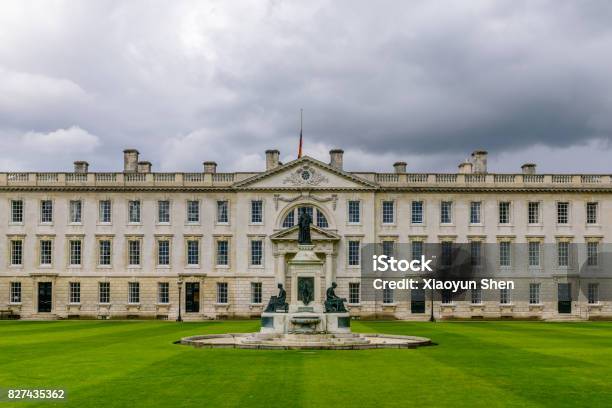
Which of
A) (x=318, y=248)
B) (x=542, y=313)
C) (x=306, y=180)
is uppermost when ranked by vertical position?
(x=306, y=180)

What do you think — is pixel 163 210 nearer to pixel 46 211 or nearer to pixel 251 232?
pixel 251 232

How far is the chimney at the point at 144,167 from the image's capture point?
67.7 m

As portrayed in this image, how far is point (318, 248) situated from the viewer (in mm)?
65188

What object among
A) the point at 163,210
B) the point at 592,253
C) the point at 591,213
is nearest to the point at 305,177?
the point at 163,210

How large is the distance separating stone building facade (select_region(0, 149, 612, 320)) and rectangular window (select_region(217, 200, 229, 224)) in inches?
3.1

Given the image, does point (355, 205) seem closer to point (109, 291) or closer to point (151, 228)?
point (151, 228)

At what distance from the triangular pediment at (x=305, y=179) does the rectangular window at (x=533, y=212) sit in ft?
40.2

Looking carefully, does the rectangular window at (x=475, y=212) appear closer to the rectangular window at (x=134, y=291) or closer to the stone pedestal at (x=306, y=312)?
the rectangular window at (x=134, y=291)

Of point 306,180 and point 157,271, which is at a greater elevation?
point 306,180

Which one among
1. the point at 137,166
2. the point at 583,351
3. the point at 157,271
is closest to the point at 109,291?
the point at 157,271

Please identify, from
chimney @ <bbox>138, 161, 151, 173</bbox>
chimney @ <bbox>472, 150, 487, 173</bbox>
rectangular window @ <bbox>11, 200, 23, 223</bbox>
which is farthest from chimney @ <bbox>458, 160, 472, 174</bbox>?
rectangular window @ <bbox>11, 200, 23, 223</bbox>

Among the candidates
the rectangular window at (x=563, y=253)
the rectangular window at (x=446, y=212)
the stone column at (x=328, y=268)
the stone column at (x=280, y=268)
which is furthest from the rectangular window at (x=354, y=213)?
the rectangular window at (x=563, y=253)

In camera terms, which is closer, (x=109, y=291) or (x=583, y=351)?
(x=583, y=351)

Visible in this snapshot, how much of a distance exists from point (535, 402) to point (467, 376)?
4.22 m
